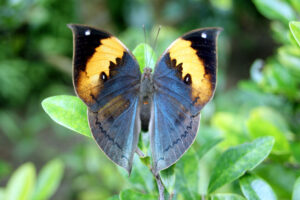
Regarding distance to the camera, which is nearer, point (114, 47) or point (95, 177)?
point (114, 47)

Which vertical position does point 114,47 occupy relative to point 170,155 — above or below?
above

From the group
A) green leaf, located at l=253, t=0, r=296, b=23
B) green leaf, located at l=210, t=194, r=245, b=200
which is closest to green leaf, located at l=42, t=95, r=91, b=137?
green leaf, located at l=210, t=194, r=245, b=200

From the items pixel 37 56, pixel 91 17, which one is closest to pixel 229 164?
pixel 37 56

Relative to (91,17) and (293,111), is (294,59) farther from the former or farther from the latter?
(91,17)

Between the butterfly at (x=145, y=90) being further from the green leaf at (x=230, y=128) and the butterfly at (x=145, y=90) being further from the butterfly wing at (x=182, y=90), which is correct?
the green leaf at (x=230, y=128)

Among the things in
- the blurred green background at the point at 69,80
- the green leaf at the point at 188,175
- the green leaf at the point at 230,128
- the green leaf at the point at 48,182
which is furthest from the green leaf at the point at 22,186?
the green leaf at the point at 230,128

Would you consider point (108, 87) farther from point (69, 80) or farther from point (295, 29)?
point (69, 80)
